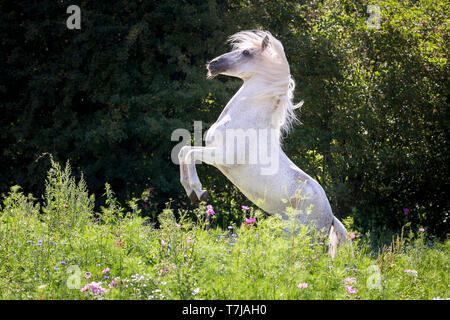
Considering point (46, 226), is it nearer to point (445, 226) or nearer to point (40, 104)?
point (40, 104)

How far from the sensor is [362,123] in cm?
842

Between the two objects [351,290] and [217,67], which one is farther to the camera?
[217,67]

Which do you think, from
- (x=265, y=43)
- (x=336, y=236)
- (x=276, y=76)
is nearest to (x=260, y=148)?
(x=276, y=76)

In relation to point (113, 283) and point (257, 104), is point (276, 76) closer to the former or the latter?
point (257, 104)

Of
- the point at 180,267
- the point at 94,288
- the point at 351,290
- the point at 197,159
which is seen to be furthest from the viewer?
the point at 197,159

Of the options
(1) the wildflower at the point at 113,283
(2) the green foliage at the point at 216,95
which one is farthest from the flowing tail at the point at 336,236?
(2) the green foliage at the point at 216,95

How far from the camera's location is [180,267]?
3.44 m

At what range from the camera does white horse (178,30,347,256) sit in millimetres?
4258

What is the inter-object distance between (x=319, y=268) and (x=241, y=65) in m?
1.84

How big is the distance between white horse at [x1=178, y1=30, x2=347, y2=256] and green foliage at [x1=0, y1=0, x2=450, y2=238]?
4.03m

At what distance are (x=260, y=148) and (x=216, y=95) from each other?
4.58 metres

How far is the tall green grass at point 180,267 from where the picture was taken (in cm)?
331

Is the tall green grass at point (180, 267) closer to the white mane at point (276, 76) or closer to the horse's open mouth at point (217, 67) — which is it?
the white mane at point (276, 76)
